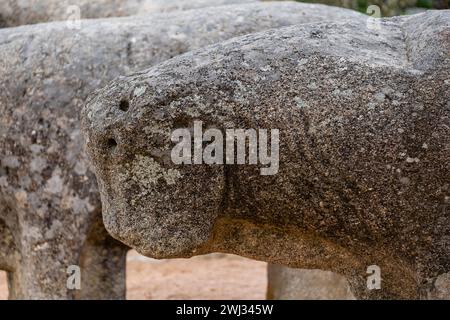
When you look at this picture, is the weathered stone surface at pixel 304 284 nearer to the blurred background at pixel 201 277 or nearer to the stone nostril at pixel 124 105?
the blurred background at pixel 201 277

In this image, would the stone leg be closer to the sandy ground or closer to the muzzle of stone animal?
the muzzle of stone animal

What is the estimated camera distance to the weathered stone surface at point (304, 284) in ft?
12.5

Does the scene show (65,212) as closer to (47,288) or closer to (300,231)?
(47,288)

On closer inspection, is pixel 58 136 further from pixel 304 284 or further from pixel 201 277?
pixel 201 277

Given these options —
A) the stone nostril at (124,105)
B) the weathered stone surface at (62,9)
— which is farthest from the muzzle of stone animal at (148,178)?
the weathered stone surface at (62,9)

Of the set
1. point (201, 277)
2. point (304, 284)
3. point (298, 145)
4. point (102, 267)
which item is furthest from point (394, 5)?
point (298, 145)

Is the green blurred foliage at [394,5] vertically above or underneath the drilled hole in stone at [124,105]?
underneath

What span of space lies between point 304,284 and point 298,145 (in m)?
2.29

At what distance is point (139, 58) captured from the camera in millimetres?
2758

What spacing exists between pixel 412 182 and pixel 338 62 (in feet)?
0.86

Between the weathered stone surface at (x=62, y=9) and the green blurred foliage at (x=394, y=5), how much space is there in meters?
3.43

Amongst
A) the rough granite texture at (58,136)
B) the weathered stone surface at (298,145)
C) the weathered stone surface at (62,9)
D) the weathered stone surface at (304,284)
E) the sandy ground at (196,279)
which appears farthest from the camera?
the sandy ground at (196,279)

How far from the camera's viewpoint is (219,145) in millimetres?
1751

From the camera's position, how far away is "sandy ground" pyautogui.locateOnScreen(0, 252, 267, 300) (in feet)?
16.9
